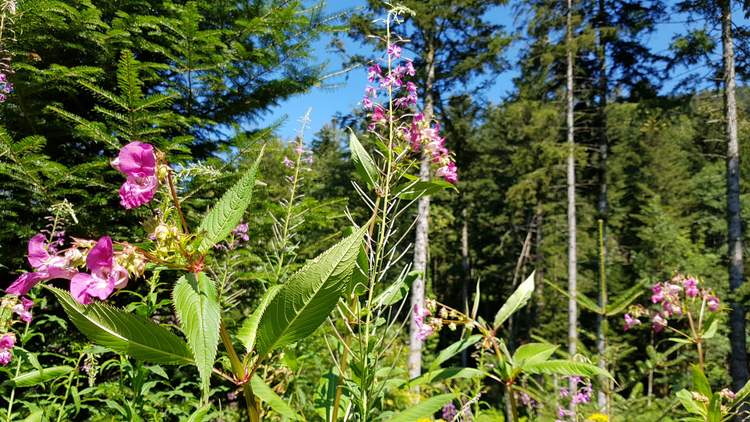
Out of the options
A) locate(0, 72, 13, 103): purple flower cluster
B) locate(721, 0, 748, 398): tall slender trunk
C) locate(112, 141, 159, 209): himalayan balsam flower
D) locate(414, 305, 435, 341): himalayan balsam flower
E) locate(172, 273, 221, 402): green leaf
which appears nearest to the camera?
locate(172, 273, 221, 402): green leaf

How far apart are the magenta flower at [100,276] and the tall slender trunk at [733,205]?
29.8ft

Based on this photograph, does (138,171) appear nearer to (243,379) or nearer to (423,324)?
(243,379)

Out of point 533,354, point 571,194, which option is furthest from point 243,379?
point 571,194

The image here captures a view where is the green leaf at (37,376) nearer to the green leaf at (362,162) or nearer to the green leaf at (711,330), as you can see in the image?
the green leaf at (362,162)

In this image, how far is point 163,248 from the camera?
1.92ft

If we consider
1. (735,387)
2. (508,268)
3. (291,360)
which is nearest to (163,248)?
(291,360)

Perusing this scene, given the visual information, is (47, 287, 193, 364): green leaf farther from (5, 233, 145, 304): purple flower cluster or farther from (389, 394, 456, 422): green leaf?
(389, 394, 456, 422): green leaf

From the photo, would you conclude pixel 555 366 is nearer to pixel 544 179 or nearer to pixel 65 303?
pixel 65 303

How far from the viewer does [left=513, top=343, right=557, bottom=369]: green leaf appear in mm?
973

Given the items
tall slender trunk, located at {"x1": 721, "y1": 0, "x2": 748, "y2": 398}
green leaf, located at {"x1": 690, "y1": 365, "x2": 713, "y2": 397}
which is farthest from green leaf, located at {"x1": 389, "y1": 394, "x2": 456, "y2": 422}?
tall slender trunk, located at {"x1": 721, "y1": 0, "x2": 748, "y2": 398}

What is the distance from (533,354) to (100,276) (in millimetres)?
904

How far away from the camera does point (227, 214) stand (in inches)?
25.0

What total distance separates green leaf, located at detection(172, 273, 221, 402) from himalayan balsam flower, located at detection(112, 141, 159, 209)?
0.21 meters

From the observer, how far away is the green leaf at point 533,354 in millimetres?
973
